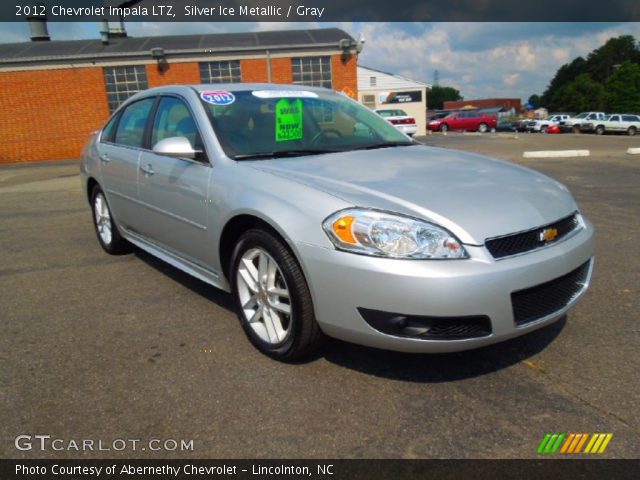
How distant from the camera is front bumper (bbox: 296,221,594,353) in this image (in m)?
2.09

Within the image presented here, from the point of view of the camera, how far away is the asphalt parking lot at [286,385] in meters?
2.05

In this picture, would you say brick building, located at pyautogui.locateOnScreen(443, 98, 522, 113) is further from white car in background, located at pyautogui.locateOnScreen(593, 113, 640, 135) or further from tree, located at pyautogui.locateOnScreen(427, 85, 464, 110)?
white car in background, located at pyautogui.locateOnScreen(593, 113, 640, 135)

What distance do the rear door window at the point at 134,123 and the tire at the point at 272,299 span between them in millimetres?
1761

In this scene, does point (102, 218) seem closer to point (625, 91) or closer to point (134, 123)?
point (134, 123)

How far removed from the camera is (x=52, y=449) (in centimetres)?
206

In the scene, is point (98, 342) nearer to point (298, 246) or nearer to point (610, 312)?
point (298, 246)

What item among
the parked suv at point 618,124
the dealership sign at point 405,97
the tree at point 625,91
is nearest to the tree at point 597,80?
the tree at point 625,91

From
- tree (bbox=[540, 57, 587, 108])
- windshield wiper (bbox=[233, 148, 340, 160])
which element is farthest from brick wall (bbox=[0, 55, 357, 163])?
tree (bbox=[540, 57, 587, 108])

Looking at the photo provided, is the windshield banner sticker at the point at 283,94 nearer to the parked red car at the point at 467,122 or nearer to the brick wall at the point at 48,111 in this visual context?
the brick wall at the point at 48,111

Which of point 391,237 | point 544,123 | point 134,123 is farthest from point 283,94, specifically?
point 544,123

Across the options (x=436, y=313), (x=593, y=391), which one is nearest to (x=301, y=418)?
(x=436, y=313)

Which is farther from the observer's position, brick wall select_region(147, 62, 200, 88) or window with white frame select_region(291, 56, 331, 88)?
window with white frame select_region(291, 56, 331, 88)

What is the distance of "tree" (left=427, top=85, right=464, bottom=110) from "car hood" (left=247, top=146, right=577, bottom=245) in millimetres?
127179

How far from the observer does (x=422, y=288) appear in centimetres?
208
